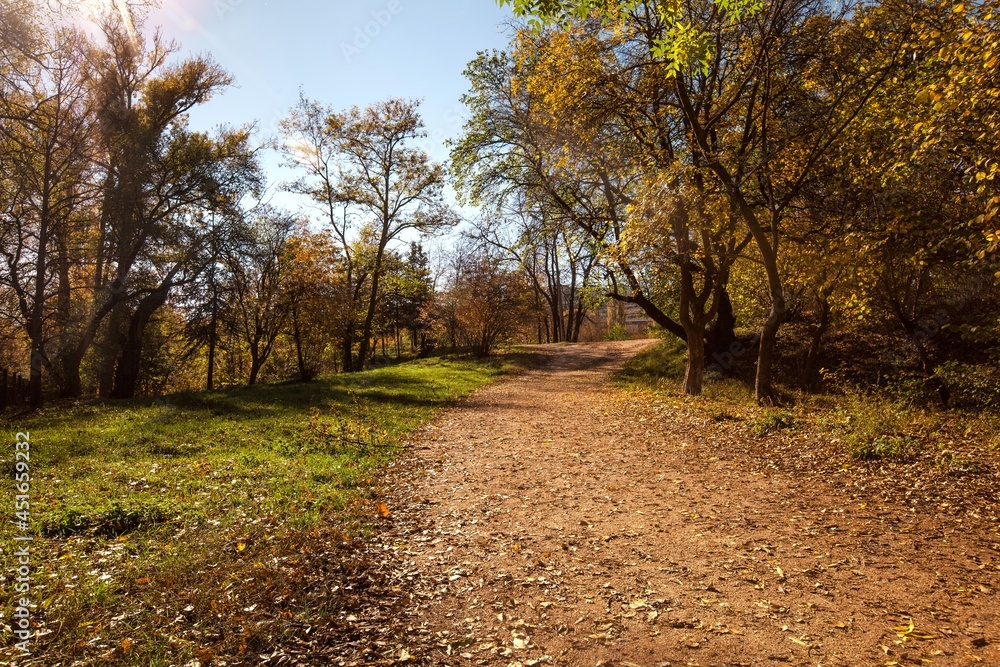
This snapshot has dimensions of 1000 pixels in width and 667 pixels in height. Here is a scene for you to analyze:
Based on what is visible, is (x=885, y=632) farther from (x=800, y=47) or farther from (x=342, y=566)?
(x=800, y=47)

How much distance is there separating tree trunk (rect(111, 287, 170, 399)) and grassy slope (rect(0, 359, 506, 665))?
7.67m

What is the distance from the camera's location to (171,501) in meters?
6.30

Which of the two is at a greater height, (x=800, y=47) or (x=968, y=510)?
(x=800, y=47)

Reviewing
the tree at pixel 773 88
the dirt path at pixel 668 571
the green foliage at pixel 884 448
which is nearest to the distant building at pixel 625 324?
the tree at pixel 773 88

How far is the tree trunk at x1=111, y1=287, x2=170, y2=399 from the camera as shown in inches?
821

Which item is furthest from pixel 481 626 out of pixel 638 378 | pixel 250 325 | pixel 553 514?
pixel 250 325

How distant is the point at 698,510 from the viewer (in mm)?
6457

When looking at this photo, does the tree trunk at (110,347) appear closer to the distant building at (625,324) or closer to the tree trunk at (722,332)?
the tree trunk at (722,332)

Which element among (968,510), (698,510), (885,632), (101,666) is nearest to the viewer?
(101,666)

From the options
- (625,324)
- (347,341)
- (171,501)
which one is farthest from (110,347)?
(625,324)

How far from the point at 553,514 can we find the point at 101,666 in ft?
14.6

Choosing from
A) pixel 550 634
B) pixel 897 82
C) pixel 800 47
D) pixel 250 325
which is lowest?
pixel 550 634

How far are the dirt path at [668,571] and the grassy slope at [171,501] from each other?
103 centimetres

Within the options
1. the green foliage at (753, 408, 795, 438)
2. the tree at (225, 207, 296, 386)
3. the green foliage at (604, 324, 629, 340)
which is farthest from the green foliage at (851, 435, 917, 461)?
the green foliage at (604, 324, 629, 340)
